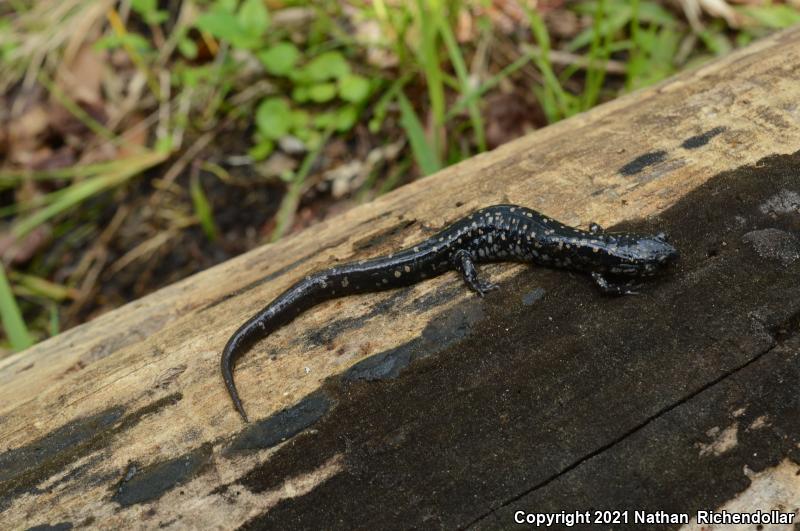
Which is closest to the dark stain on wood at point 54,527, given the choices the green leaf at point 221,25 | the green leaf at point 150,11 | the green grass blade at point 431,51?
the green grass blade at point 431,51

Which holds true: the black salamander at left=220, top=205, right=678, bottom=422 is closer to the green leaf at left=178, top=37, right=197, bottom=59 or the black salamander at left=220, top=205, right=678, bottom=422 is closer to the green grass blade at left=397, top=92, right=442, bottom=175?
the green grass blade at left=397, top=92, right=442, bottom=175

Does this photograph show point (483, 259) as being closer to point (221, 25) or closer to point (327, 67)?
point (327, 67)

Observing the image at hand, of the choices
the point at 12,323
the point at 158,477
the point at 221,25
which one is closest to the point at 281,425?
the point at 158,477

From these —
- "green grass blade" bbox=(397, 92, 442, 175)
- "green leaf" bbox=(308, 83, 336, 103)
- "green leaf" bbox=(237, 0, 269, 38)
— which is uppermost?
"green leaf" bbox=(237, 0, 269, 38)

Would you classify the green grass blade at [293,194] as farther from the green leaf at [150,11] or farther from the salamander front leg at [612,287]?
the salamander front leg at [612,287]

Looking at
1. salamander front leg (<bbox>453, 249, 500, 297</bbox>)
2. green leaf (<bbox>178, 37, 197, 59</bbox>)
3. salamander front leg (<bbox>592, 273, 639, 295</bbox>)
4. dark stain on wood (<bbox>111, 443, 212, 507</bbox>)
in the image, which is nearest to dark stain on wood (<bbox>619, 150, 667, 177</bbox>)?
salamander front leg (<bbox>592, 273, 639, 295</bbox>)

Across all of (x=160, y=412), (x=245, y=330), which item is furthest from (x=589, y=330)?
(x=160, y=412)

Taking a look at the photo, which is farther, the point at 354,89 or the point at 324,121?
the point at 324,121
